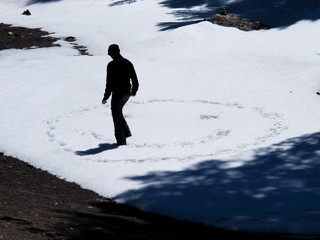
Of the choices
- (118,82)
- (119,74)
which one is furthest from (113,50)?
(118,82)

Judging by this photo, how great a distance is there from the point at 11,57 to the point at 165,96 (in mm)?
8218

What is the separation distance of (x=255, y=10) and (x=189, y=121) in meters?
15.1

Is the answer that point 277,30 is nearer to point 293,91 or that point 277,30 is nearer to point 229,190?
point 293,91

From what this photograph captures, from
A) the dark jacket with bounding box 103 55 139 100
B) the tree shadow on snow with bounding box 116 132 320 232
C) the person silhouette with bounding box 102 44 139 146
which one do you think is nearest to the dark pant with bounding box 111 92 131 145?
the person silhouette with bounding box 102 44 139 146

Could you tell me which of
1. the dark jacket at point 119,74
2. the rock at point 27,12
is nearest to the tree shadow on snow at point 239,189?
the dark jacket at point 119,74

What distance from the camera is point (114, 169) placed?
10586 millimetres

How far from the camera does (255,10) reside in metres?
27.3

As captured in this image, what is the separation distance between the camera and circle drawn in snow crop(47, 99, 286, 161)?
11.9m

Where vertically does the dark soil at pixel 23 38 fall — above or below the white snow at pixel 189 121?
above

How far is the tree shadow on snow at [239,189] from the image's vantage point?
831 cm

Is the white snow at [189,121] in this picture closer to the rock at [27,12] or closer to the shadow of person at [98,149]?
the shadow of person at [98,149]

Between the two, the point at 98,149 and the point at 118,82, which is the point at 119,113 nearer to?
the point at 118,82

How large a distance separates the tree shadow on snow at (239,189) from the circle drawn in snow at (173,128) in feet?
3.42

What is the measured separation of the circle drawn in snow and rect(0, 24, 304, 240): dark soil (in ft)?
6.48
